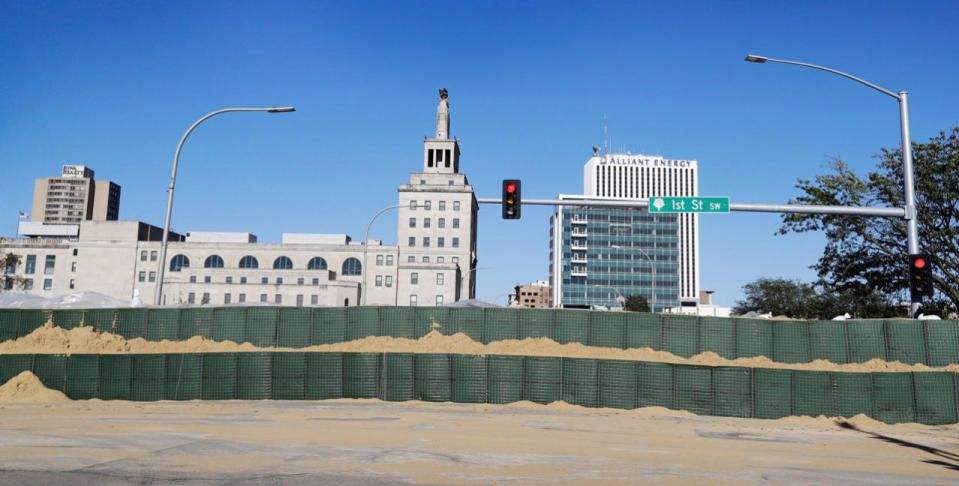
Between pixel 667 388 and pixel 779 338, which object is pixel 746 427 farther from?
pixel 779 338

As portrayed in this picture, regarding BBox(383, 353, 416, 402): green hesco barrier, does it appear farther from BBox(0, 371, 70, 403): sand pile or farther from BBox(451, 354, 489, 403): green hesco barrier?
BBox(0, 371, 70, 403): sand pile

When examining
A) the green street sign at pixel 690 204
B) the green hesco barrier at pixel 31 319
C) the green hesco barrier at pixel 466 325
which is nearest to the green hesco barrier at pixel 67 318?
the green hesco barrier at pixel 31 319

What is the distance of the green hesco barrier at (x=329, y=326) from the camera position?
2573 cm

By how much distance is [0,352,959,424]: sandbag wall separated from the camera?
68.8 feet

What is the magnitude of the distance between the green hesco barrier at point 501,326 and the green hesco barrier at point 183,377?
10.3 m

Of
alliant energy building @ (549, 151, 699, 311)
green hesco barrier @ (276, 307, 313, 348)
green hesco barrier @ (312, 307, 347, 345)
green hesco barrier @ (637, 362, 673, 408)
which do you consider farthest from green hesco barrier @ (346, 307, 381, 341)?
alliant energy building @ (549, 151, 699, 311)

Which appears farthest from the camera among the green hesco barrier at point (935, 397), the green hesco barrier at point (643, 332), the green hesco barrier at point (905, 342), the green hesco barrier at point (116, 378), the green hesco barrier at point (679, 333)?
the green hesco barrier at point (643, 332)

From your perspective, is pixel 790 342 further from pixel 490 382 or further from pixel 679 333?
pixel 490 382

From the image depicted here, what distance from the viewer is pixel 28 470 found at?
10906 millimetres

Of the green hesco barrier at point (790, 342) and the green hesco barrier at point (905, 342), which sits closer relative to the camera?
the green hesco barrier at point (905, 342)

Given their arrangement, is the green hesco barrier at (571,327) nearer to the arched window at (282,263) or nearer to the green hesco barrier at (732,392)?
the green hesco barrier at (732,392)

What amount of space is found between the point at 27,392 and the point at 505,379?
15264mm

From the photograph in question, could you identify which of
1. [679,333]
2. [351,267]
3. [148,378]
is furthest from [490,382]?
[351,267]

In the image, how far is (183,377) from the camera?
861 inches
